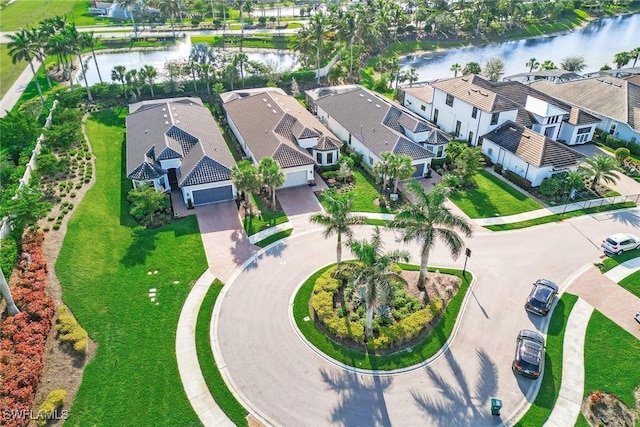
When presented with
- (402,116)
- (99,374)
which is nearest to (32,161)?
(99,374)

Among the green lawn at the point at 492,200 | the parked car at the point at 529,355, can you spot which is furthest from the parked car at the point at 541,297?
the green lawn at the point at 492,200

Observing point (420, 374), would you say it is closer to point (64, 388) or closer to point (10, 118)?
point (64, 388)

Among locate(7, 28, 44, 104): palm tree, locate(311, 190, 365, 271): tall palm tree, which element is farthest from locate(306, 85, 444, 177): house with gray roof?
locate(7, 28, 44, 104): palm tree

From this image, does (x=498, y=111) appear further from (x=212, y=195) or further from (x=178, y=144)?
(x=178, y=144)

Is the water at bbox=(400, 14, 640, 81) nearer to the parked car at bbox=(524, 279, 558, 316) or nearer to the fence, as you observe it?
the parked car at bbox=(524, 279, 558, 316)

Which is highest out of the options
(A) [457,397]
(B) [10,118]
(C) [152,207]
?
(B) [10,118]

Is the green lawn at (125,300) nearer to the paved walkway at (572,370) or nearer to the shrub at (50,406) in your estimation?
the shrub at (50,406)

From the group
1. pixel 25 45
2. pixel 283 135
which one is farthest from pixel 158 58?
pixel 283 135
